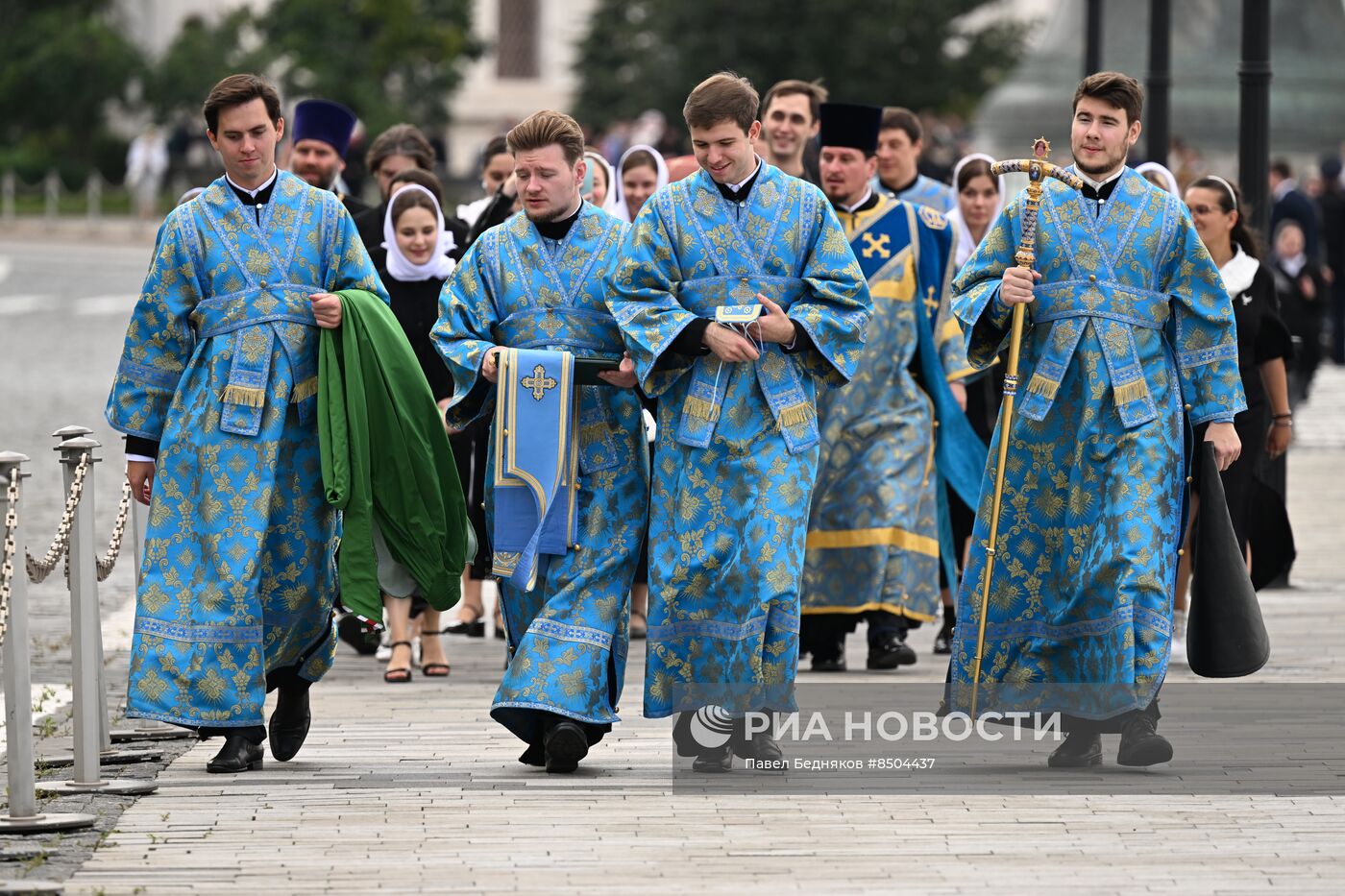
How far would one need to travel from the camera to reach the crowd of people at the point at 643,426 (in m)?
7.47

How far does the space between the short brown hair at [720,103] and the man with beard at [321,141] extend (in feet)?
10.7

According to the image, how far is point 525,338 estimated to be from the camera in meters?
7.63

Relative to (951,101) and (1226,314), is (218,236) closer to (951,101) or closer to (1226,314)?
(1226,314)

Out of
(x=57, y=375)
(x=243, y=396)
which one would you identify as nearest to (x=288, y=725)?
(x=243, y=396)

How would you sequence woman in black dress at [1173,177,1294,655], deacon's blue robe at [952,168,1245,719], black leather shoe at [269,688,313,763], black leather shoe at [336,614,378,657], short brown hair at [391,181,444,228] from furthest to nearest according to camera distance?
1. short brown hair at [391,181,444,228]
2. woman in black dress at [1173,177,1294,655]
3. black leather shoe at [336,614,378,657]
4. black leather shoe at [269,688,313,763]
5. deacon's blue robe at [952,168,1245,719]

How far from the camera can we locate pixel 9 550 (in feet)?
21.4

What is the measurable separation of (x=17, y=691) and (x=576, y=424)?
1.79m

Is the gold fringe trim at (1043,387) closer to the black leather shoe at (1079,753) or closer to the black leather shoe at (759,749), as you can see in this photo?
the black leather shoe at (1079,753)

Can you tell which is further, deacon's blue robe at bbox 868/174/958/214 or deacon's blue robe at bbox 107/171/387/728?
deacon's blue robe at bbox 868/174/958/214

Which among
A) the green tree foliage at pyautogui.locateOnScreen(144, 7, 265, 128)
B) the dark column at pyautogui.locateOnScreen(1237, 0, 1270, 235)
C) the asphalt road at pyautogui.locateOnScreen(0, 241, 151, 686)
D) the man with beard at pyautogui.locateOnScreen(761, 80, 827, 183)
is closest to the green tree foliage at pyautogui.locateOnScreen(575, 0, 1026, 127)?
the green tree foliage at pyautogui.locateOnScreen(144, 7, 265, 128)

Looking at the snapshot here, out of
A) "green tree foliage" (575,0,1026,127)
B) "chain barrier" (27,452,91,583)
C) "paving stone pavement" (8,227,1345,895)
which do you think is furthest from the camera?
"green tree foliage" (575,0,1026,127)

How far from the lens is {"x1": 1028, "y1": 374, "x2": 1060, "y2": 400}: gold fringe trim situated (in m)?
7.61

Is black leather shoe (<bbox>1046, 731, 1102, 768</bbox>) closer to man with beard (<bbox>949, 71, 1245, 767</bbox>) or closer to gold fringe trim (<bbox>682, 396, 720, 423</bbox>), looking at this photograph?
man with beard (<bbox>949, 71, 1245, 767</bbox>)

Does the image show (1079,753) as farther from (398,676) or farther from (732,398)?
(398,676)
